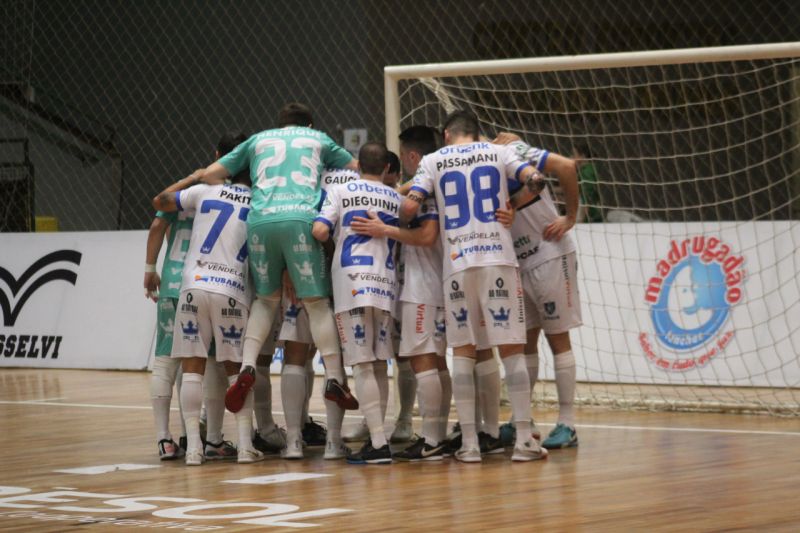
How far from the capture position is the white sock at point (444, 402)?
6816 millimetres

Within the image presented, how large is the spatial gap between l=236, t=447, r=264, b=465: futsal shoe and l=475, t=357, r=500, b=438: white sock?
1279 mm

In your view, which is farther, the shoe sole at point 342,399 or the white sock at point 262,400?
the white sock at point 262,400

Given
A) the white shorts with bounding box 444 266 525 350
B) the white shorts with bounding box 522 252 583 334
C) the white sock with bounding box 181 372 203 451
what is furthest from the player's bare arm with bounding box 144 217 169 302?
the white shorts with bounding box 522 252 583 334

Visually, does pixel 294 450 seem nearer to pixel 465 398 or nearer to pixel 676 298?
pixel 465 398

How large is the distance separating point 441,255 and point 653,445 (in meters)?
1.63

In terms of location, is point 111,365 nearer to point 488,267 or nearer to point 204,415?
point 204,415

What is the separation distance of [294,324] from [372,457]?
0.89 meters

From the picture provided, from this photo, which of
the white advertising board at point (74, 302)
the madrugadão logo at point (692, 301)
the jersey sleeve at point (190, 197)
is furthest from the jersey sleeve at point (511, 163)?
the white advertising board at point (74, 302)

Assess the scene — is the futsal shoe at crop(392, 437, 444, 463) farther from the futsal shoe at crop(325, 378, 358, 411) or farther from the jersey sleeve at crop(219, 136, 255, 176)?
the jersey sleeve at crop(219, 136, 255, 176)

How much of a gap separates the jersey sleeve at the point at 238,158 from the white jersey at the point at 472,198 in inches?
39.1

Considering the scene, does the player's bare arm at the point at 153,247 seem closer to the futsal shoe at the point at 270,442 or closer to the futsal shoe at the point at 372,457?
the futsal shoe at the point at 270,442

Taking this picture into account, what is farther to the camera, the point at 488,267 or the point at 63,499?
the point at 488,267

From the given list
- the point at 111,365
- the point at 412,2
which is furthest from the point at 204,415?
the point at 412,2

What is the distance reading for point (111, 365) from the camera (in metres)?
12.8
